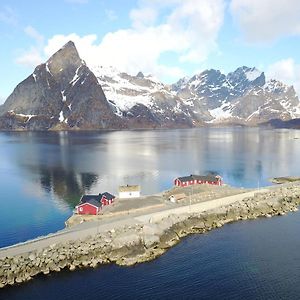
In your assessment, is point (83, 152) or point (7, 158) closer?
point (7, 158)

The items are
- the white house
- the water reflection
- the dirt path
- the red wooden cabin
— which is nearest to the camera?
the dirt path

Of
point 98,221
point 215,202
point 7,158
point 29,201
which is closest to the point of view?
point 98,221

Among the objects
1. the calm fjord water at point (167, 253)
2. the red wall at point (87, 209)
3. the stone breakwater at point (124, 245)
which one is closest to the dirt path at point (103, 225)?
the stone breakwater at point (124, 245)

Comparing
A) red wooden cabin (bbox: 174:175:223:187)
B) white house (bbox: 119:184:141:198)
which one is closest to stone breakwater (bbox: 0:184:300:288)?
white house (bbox: 119:184:141:198)

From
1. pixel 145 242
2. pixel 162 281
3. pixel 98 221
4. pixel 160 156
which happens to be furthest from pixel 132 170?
pixel 162 281

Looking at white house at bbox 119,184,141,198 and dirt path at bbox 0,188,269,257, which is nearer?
dirt path at bbox 0,188,269,257

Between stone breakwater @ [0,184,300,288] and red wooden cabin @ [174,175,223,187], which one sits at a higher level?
red wooden cabin @ [174,175,223,187]

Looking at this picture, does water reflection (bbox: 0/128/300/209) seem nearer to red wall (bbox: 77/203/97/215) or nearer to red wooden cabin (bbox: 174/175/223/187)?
red wooden cabin (bbox: 174/175/223/187)

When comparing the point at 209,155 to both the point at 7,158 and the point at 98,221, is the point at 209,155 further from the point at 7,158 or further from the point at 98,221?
the point at 98,221

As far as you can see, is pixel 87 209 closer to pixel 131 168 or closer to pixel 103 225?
pixel 103 225
